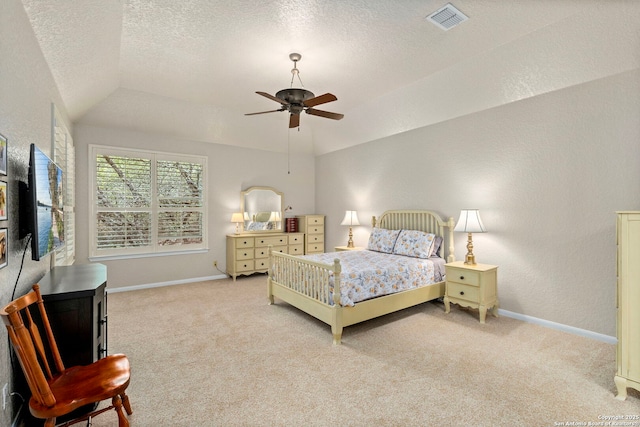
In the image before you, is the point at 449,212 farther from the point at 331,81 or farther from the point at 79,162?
the point at 79,162

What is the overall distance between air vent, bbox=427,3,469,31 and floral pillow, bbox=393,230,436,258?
2.59m

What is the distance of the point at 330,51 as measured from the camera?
3.38 m

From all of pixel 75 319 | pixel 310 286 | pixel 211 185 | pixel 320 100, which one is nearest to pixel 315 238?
pixel 211 185

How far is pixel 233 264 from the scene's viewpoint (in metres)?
5.77

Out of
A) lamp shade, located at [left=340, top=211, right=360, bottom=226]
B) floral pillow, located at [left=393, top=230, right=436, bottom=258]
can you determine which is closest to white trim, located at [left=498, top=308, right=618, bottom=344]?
floral pillow, located at [left=393, top=230, right=436, bottom=258]

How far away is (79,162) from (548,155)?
6.38m

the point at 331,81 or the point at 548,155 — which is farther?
the point at 331,81

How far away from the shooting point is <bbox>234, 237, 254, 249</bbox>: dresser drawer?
5781 mm

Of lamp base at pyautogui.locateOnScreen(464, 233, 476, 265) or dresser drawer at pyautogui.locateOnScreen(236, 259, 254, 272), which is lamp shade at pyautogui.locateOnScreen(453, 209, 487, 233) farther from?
dresser drawer at pyautogui.locateOnScreen(236, 259, 254, 272)

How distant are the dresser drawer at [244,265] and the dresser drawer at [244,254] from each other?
60 millimetres

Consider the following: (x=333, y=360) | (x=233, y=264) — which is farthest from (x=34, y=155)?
(x=233, y=264)

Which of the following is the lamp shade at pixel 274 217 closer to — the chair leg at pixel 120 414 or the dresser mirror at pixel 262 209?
the dresser mirror at pixel 262 209

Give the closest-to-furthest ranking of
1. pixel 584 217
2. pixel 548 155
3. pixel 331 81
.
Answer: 1. pixel 584 217
2. pixel 548 155
3. pixel 331 81

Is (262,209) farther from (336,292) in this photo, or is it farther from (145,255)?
(336,292)
